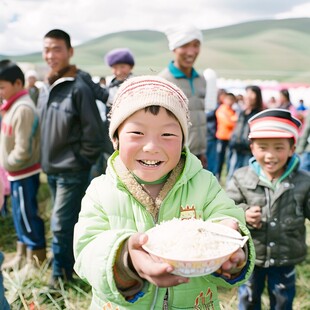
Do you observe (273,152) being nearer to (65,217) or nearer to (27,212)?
(65,217)

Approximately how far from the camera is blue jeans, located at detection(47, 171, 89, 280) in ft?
11.1

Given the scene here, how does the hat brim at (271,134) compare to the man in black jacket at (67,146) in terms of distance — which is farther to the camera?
the man in black jacket at (67,146)

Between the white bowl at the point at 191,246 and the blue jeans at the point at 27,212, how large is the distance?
8.89 ft

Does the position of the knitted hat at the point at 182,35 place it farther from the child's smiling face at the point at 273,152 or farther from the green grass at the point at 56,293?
the green grass at the point at 56,293

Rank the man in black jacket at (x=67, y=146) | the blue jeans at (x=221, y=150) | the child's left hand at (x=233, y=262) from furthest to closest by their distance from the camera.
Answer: the blue jeans at (x=221, y=150)
the man in black jacket at (x=67, y=146)
the child's left hand at (x=233, y=262)

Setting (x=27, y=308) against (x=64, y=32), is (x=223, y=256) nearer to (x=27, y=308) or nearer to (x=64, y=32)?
A: (x=27, y=308)

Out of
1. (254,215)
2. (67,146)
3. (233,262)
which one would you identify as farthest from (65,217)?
(233,262)

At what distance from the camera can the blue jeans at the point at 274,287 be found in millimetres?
2586

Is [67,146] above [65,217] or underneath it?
above

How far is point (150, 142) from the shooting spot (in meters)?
1.41

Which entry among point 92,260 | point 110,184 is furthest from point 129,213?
point 92,260

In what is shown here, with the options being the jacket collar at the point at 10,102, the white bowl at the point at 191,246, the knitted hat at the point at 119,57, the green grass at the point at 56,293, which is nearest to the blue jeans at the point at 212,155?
the knitted hat at the point at 119,57

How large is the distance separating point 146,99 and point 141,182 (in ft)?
1.06

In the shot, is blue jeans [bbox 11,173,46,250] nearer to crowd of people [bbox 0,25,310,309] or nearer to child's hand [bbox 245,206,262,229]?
crowd of people [bbox 0,25,310,309]
